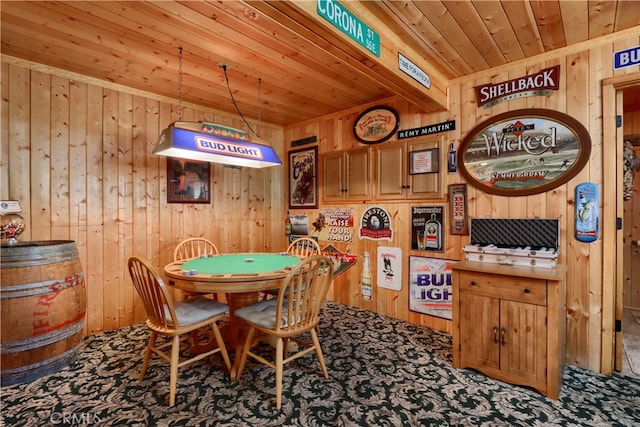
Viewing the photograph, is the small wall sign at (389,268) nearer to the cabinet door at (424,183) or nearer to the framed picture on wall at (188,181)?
the cabinet door at (424,183)

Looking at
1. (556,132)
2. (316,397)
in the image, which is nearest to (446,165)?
(556,132)

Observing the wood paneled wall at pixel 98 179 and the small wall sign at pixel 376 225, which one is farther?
the small wall sign at pixel 376 225

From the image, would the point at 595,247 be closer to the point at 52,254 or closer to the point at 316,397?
the point at 316,397

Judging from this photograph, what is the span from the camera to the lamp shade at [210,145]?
7.19 ft

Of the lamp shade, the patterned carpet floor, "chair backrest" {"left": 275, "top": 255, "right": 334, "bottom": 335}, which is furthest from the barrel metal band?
"chair backrest" {"left": 275, "top": 255, "right": 334, "bottom": 335}

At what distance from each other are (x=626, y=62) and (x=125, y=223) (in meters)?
4.47

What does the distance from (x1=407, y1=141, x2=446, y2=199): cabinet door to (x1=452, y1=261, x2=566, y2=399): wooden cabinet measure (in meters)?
0.95

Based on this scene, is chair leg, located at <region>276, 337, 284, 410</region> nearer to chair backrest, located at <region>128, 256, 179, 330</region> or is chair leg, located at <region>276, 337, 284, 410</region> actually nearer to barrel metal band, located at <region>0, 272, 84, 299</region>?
chair backrest, located at <region>128, 256, 179, 330</region>

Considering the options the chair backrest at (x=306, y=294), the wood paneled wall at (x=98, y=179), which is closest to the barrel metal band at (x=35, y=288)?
the wood paneled wall at (x=98, y=179)

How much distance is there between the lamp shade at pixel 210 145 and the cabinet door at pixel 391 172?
1305 mm

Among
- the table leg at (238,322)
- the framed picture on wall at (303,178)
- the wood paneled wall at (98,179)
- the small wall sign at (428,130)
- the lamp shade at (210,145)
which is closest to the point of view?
the lamp shade at (210,145)

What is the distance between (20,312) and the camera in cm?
204

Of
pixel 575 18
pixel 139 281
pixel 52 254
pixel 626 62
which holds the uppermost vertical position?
pixel 575 18

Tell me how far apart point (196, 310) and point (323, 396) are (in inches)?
41.9
